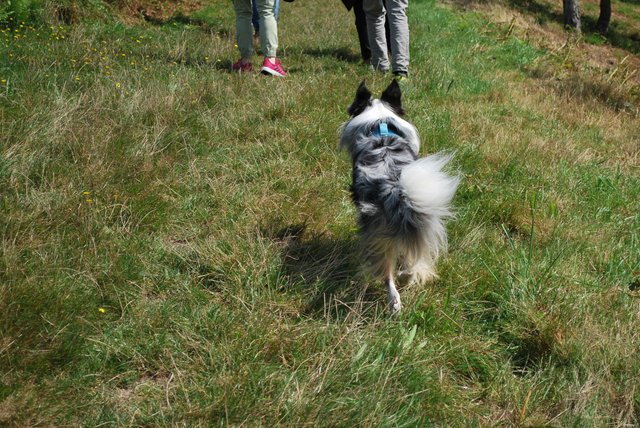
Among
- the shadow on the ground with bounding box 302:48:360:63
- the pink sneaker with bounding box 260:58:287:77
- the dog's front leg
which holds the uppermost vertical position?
the dog's front leg

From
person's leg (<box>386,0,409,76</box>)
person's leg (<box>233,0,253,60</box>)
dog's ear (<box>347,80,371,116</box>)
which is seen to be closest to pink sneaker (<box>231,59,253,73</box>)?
person's leg (<box>233,0,253,60</box>)

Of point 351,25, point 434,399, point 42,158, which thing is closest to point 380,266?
point 434,399

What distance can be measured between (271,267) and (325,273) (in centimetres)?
29

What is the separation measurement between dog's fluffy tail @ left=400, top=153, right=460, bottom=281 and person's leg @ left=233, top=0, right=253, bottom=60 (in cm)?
429

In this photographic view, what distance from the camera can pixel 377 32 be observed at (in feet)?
21.7

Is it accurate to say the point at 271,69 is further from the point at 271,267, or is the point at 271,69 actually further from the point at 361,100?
the point at 271,267

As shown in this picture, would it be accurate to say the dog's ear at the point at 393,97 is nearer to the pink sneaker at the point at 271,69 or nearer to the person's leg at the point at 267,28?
the pink sneaker at the point at 271,69

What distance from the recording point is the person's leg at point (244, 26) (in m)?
6.15

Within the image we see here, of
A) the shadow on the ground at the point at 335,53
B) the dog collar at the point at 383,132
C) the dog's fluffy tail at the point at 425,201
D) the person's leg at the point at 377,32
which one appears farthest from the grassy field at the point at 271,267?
the shadow on the ground at the point at 335,53

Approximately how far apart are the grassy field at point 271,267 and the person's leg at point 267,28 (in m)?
0.59

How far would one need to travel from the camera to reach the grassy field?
6.39 feet

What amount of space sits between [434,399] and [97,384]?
121 cm

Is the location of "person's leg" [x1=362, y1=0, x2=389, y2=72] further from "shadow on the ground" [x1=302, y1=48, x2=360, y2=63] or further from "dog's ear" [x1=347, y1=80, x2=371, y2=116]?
"dog's ear" [x1=347, y1=80, x2=371, y2=116]

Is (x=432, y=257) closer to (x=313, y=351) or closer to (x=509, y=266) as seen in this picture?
(x=509, y=266)
